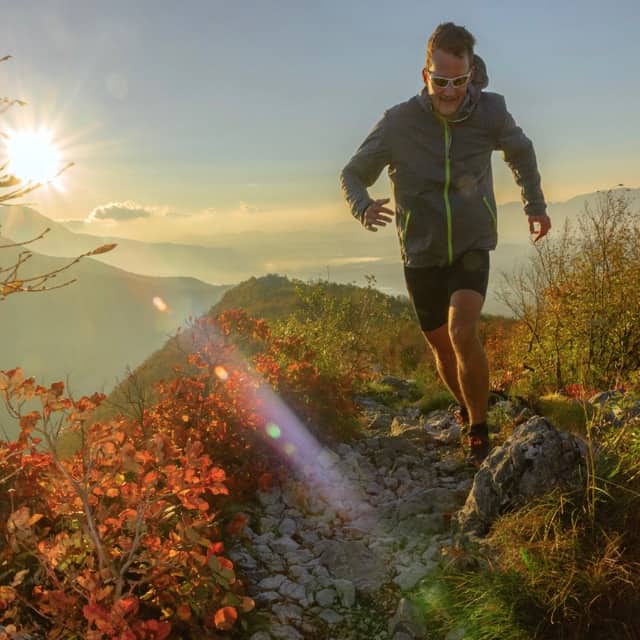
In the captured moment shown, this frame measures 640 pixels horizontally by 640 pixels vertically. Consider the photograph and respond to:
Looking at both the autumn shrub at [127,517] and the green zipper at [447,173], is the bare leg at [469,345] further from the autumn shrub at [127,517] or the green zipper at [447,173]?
the autumn shrub at [127,517]

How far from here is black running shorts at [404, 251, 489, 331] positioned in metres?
Result: 4.30

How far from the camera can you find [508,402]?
223 inches

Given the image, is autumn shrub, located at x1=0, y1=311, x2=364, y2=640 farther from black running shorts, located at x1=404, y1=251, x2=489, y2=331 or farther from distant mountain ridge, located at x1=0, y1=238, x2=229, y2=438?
distant mountain ridge, located at x1=0, y1=238, x2=229, y2=438

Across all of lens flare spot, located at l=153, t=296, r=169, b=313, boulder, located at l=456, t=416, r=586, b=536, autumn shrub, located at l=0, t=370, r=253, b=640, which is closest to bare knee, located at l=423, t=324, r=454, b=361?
boulder, located at l=456, t=416, r=586, b=536

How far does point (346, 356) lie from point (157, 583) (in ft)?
25.3

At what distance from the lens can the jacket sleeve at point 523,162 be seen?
4.43 meters

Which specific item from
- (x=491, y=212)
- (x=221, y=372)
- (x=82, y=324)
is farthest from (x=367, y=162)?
(x=82, y=324)

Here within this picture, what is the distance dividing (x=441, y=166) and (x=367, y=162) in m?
0.55

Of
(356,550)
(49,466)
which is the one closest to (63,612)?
(49,466)

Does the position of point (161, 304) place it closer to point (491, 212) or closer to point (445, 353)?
point (445, 353)

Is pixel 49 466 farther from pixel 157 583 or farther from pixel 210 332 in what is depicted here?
pixel 210 332

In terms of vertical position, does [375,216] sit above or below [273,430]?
above

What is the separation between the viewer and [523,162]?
14.9 ft

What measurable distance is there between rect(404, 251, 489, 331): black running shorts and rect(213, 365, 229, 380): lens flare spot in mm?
1653
